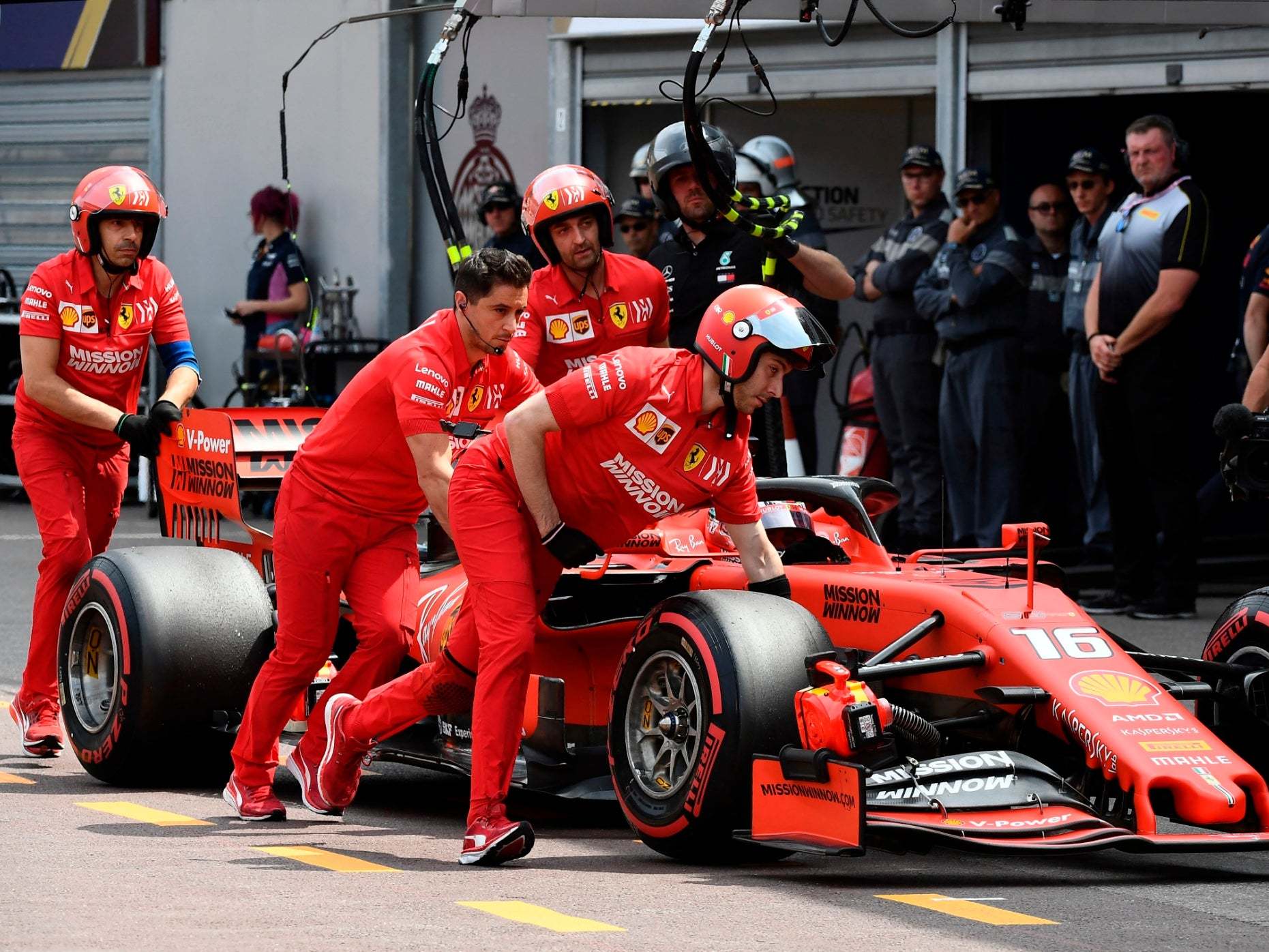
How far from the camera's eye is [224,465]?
8391mm

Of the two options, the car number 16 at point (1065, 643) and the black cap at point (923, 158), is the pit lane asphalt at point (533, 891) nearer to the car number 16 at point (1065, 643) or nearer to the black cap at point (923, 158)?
the car number 16 at point (1065, 643)

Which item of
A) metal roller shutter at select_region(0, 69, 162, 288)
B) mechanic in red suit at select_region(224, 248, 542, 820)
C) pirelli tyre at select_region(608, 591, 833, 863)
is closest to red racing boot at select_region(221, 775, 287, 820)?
mechanic in red suit at select_region(224, 248, 542, 820)

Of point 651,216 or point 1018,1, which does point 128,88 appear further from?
point 1018,1

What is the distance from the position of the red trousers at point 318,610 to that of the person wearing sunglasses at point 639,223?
5950 mm

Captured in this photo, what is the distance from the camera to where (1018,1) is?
922cm

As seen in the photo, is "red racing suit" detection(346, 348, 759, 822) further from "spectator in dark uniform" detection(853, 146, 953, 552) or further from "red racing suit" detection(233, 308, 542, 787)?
"spectator in dark uniform" detection(853, 146, 953, 552)

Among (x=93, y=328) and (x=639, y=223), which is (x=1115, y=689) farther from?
(x=639, y=223)

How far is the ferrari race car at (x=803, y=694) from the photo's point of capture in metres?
6.06

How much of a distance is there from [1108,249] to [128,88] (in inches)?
405

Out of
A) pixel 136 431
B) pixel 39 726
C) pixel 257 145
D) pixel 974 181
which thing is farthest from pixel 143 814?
pixel 257 145

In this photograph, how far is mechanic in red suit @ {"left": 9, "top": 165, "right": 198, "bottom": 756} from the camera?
27.7ft

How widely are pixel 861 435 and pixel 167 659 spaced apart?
6.55m

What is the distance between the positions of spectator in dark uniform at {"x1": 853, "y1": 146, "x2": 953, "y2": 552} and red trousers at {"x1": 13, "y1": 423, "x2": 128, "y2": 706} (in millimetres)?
5200

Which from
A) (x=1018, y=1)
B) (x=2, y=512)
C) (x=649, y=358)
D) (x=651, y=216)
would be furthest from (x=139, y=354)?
(x=2, y=512)
